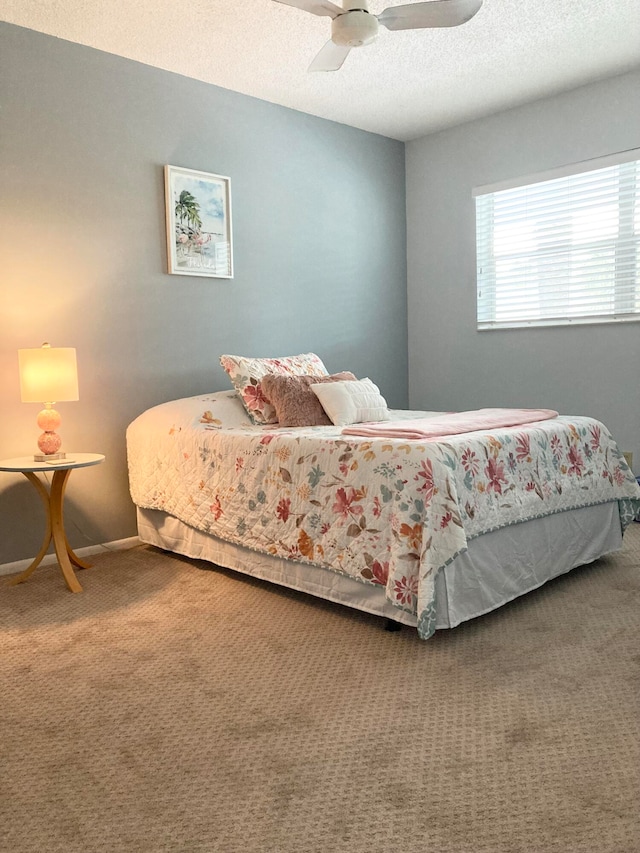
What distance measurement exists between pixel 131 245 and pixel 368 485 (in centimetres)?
205

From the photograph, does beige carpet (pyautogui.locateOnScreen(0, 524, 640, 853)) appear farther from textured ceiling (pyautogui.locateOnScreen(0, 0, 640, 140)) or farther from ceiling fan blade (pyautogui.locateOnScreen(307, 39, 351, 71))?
textured ceiling (pyautogui.locateOnScreen(0, 0, 640, 140))

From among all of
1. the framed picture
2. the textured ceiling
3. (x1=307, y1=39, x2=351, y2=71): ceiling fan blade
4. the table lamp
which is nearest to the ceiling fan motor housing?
(x1=307, y1=39, x2=351, y2=71): ceiling fan blade

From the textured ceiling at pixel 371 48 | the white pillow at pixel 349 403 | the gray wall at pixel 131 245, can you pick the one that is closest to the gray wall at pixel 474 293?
the textured ceiling at pixel 371 48

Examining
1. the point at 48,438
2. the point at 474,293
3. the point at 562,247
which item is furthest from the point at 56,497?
the point at 562,247

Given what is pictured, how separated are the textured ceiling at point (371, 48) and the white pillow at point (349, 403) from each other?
1706 mm

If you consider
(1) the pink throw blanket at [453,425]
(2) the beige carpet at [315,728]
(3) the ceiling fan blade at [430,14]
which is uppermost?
(3) the ceiling fan blade at [430,14]

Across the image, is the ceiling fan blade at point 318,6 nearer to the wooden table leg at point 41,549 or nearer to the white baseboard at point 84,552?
the wooden table leg at point 41,549

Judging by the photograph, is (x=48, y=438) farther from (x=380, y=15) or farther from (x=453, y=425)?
(x=380, y=15)

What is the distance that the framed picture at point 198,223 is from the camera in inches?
152

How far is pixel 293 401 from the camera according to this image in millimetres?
3500

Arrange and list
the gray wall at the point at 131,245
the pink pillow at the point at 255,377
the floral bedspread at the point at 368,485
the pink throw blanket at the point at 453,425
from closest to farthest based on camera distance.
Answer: the floral bedspread at the point at 368,485, the pink throw blanket at the point at 453,425, the gray wall at the point at 131,245, the pink pillow at the point at 255,377

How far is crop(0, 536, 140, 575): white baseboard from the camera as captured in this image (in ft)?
11.0

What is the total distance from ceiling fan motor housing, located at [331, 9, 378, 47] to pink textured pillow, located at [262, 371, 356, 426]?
1.58m

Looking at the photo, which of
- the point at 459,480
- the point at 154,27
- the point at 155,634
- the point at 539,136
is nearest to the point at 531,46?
the point at 539,136
